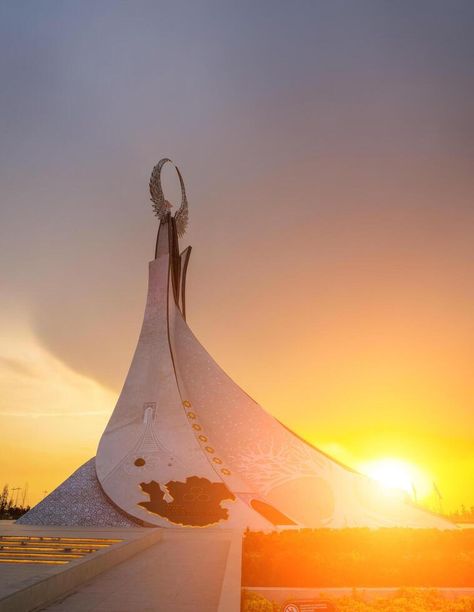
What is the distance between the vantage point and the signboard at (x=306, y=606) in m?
2.95

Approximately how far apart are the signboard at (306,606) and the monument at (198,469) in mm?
7769

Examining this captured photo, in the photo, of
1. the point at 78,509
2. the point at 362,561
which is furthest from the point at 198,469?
the point at 362,561

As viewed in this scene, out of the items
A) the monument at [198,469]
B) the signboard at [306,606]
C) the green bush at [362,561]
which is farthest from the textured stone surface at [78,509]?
the signboard at [306,606]

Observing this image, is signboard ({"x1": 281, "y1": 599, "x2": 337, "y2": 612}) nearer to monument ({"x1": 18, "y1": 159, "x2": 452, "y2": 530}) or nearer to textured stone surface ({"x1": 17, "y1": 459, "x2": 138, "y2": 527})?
monument ({"x1": 18, "y1": 159, "x2": 452, "y2": 530})

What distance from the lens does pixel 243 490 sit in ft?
36.1

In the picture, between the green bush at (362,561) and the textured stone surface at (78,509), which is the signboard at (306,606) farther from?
the textured stone surface at (78,509)

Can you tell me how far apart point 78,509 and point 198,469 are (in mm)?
3088

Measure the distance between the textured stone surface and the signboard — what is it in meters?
8.63

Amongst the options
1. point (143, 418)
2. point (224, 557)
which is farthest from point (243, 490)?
point (224, 557)

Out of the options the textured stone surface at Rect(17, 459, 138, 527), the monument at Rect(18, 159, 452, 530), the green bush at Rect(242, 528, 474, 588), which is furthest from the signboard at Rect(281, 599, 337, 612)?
the textured stone surface at Rect(17, 459, 138, 527)

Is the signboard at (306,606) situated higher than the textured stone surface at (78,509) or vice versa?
the textured stone surface at (78,509)

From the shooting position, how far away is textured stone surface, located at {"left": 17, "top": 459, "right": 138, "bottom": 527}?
10.7 metres

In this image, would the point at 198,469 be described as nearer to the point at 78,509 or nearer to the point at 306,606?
the point at 78,509

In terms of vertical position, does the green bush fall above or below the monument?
below
